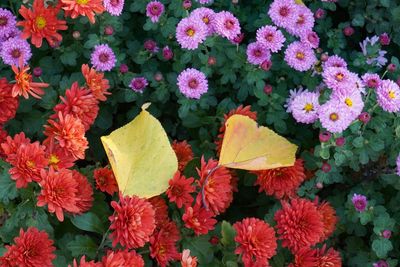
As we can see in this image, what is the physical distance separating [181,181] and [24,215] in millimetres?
449

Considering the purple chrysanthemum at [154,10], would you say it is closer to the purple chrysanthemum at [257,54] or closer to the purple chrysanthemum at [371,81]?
the purple chrysanthemum at [257,54]

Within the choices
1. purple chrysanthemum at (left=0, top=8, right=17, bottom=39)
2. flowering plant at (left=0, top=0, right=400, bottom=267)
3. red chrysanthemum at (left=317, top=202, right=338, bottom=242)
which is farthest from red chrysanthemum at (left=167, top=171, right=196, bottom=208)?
purple chrysanthemum at (left=0, top=8, right=17, bottom=39)

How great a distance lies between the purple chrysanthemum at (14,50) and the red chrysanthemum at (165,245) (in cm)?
76

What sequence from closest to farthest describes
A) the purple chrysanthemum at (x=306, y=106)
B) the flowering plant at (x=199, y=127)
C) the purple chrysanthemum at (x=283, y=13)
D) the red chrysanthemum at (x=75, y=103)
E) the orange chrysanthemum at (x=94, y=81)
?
the flowering plant at (x=199, y=127) → the red chrysanthemum at (x=75, y=103) → the orange chrysanthemum at (x=94, y=81) → the purple chrysanthemum at (x=306, y=106) → the purple chrysanthemum at (x=283, y=13)

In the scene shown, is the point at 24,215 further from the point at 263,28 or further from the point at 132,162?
the point at 263,28

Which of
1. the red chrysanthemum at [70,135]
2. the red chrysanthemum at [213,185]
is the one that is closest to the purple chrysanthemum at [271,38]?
the red chrysanthemum at [213,185]

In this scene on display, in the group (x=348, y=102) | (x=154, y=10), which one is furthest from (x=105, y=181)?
(x=348, y=102)

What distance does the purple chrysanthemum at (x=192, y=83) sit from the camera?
2.00 meters

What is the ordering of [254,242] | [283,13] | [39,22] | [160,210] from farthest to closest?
[283,13] < [39,22] < [160,210] < [254,242]

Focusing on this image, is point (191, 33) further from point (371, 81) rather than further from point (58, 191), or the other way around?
point (58, 191)

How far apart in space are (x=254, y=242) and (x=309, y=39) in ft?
2.71

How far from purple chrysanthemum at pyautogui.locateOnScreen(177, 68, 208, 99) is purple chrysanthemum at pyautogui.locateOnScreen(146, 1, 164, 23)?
0.25 meters

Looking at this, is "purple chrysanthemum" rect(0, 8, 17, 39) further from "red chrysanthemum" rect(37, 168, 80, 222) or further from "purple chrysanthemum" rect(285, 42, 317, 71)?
"purple chrysanthemum" rect(285, 42, 317, 71)

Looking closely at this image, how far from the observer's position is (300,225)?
1.74 m
